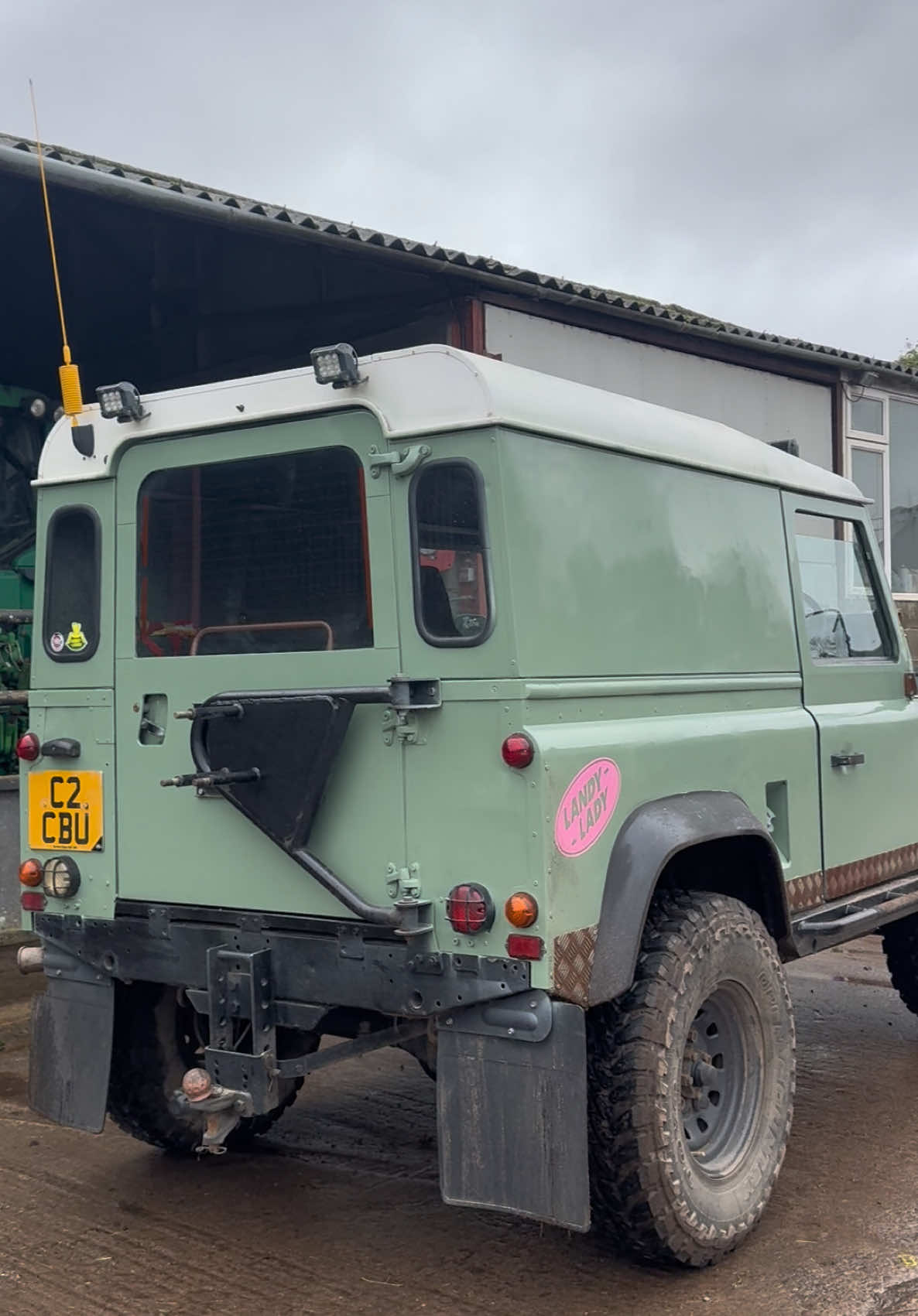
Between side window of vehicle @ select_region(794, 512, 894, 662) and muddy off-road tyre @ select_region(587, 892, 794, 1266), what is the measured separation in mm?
1274

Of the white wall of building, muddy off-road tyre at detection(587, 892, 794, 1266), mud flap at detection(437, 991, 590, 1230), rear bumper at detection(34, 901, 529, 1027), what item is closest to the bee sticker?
rear bumper at detection(34, 901, 529, 1027)

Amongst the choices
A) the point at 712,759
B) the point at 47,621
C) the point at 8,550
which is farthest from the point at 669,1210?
the point at 8,550

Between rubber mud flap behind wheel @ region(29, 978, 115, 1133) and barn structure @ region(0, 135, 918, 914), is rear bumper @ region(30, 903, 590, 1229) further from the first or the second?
barn structure @ region(0, 135, 918, 914)

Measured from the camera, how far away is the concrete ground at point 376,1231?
3494mm

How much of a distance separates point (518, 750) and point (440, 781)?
0.25 m

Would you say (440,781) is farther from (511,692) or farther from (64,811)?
(64,811)

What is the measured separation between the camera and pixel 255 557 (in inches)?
150

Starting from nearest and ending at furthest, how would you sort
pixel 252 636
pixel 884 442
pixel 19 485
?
pixel 252 636
pixel 19 485
pixel 884 442

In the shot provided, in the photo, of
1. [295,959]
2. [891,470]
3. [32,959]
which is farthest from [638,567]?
[891,470]

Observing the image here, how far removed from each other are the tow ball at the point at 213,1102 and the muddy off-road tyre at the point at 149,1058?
57 cm

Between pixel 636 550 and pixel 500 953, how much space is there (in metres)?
1.24

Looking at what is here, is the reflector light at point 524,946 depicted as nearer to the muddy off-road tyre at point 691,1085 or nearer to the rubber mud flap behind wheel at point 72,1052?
the muddy off-road tyre at point 691,1085

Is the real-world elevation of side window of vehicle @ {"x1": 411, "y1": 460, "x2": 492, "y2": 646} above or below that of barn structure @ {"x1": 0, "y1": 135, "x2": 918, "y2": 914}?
below

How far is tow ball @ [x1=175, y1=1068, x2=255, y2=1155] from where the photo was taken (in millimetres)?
3539
